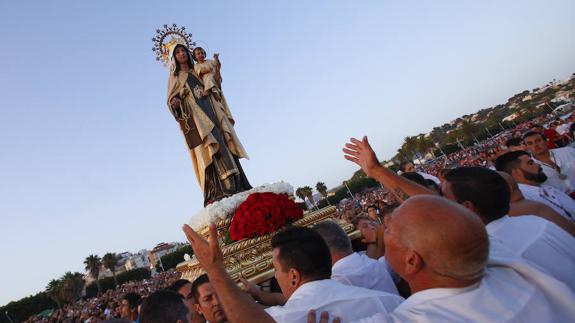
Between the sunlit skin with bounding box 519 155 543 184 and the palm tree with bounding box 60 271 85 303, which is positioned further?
the palm tree with bounding box 60 271 85 303

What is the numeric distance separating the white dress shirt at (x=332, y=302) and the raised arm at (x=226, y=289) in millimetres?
436

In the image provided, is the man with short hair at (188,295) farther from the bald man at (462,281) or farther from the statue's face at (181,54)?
the statue's face at (181,54)

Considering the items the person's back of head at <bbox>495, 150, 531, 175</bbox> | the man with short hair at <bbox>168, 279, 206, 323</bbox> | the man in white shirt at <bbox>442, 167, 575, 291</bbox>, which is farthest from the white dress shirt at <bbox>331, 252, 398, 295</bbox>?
the person's back of head at <bbox>495, 150, 531, 175</bbox>

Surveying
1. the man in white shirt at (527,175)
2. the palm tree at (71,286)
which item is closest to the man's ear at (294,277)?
the man in white shirt at (527,175)

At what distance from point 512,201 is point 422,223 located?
2.54 metres

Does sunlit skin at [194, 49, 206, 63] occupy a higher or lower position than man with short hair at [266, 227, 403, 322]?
higher

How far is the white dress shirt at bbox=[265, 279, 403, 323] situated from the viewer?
2.24 m

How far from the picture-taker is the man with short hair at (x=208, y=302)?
335 cm

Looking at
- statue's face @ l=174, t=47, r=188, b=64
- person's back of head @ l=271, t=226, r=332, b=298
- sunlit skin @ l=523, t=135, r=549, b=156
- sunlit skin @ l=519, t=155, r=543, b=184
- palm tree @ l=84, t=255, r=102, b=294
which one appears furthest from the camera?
palm tree @ l=84, t=255, r=102, b=294

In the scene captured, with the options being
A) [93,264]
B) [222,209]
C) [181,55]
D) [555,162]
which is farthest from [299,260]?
[93,264]

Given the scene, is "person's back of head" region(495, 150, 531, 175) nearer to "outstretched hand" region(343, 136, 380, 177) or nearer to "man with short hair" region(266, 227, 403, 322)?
"outstretched hand" region(343, 136, 380, 177)

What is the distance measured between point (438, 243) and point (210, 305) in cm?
240

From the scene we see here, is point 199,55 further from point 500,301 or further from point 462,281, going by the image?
point 500,301

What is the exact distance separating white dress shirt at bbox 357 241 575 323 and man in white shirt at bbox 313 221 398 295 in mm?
1597
